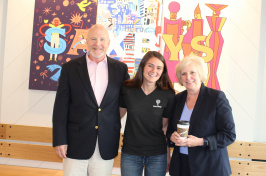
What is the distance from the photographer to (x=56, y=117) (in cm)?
181

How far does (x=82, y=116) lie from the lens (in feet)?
5.91

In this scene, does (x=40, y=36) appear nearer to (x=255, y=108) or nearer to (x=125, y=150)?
(x=125, y=150)

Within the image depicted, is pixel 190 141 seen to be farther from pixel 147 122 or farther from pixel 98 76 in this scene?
pixel 98 76

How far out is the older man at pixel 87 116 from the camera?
179 centimetres

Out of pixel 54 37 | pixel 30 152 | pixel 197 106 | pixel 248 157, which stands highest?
pixel 54 37

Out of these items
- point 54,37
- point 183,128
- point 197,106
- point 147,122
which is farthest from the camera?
point 54,37

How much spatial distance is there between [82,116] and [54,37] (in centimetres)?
166

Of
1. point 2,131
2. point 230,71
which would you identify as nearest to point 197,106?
point 230,71

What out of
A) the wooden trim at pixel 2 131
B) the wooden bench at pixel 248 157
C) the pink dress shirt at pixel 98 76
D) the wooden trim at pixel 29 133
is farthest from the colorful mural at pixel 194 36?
the wooden trim at pixel 2 131

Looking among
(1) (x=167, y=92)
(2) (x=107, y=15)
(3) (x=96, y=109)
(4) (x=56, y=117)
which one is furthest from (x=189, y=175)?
(2) (x=107, y=15)

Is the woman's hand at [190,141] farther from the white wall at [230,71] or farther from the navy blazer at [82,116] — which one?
the white wall at [230,71]

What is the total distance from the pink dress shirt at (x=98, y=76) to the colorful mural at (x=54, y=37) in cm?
117

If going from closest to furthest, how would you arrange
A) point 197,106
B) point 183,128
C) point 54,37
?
1. point 183,128
2. point 197,106
3. point 54,37

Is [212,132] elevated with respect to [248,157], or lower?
elevated
